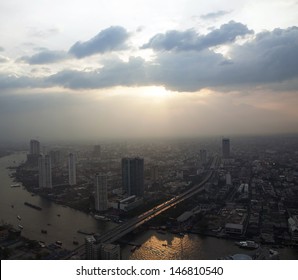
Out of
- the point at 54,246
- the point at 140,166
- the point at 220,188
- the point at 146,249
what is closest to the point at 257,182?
the point at 220,188

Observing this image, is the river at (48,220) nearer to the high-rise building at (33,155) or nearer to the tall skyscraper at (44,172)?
the tall skyscraper at (44,172)

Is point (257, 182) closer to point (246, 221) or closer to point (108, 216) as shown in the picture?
point (246, 221)

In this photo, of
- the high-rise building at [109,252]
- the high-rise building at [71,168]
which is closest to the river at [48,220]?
the high-rise building at [109,252]

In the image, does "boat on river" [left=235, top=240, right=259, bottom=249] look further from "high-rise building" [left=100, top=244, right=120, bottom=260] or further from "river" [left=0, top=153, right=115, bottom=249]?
"river" [left=0, top=153, right=115, bottom=249]

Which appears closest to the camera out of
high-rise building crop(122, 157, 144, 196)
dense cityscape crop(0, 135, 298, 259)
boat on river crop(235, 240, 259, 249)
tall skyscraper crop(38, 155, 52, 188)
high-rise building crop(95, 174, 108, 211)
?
dense cityscape crop(0, 135, 298, 259)

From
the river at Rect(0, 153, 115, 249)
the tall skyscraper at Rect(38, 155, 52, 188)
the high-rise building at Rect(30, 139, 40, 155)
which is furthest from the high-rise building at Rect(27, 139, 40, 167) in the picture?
the river at Rect(0, 153, 115, 249)

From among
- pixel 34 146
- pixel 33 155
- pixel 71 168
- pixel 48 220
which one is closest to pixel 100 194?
pixel 48 220

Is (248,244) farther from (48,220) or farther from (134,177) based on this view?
(134,177)
